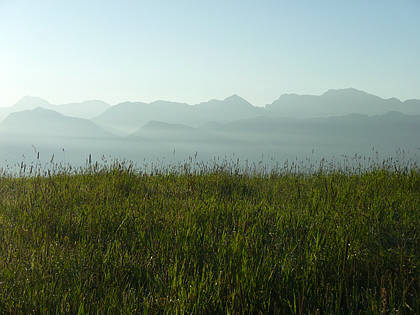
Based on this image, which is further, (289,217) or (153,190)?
(153,190)

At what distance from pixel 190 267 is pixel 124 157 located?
4.73 meters

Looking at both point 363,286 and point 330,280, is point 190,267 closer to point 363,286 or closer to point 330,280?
point 330,280

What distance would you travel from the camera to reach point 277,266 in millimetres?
2559

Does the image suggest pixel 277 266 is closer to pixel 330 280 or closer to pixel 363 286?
pixel 330 280

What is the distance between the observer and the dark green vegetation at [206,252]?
6.95ft

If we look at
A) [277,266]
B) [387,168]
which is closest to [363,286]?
[277,266]

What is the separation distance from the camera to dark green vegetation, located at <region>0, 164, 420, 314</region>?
2.12 metres

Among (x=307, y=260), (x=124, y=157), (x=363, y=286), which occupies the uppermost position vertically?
(x=124, y=157)

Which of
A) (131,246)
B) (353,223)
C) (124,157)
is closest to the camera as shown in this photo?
(131,246)

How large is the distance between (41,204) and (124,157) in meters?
2.91

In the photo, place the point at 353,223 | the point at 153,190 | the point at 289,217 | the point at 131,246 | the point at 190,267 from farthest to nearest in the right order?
the point at 153,190, the point at 289,217, the point at 353,223, the point at 131,246, the point at 190,267

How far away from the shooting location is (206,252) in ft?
9.47

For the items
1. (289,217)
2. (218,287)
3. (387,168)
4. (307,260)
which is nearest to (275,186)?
(289,217)

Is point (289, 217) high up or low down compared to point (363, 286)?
up
